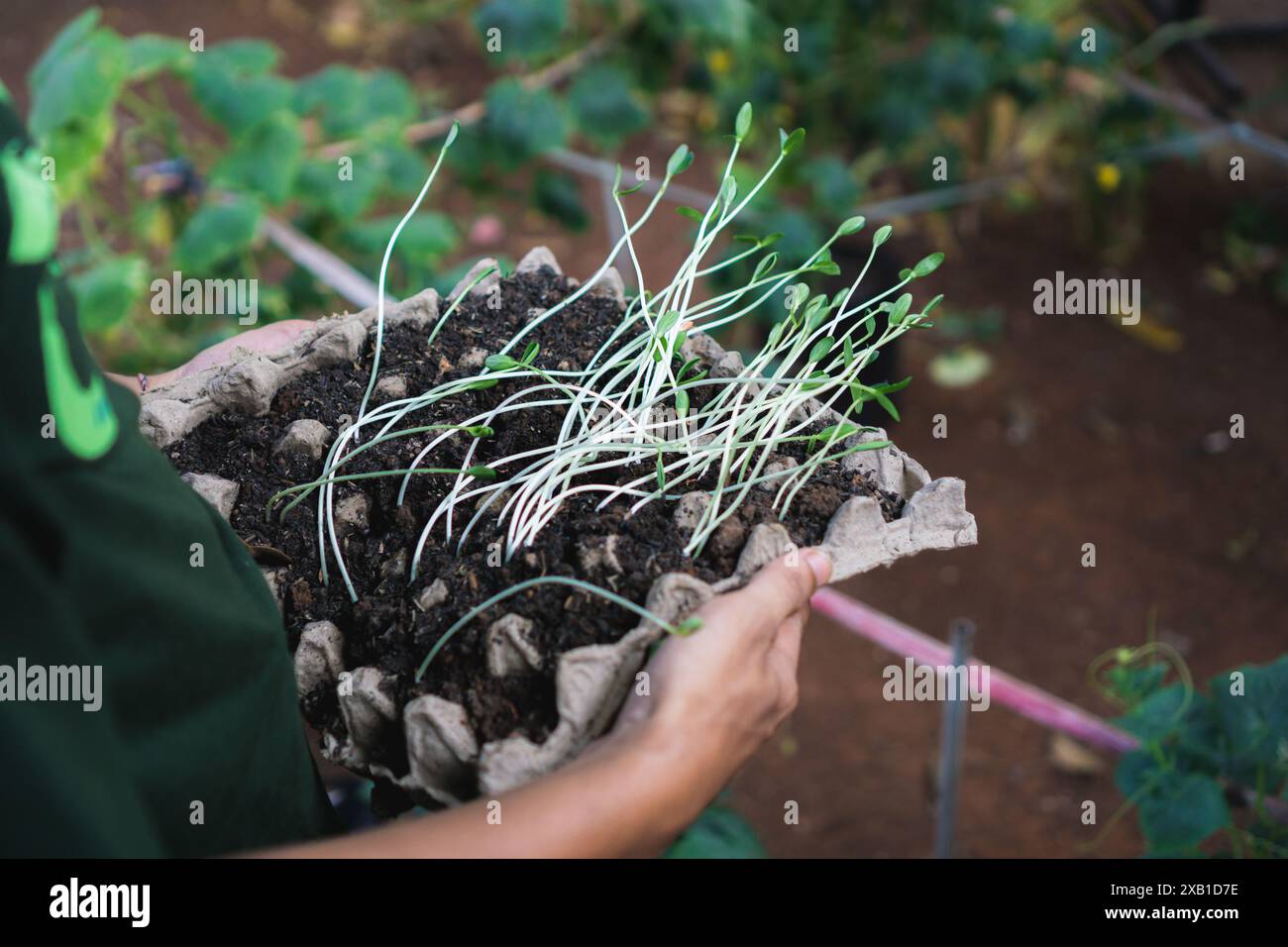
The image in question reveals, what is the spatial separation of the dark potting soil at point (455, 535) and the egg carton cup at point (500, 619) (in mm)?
17

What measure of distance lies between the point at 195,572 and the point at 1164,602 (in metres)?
2.32

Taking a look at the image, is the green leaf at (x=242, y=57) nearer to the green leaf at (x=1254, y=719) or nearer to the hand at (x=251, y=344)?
the hand at (x=251, y=344)

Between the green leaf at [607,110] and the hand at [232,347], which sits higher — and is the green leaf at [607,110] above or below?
above

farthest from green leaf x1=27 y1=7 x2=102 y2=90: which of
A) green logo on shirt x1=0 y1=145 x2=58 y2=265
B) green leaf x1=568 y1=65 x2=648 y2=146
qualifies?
green logo on shirt x1=0 y1=145 x2=58 y2=265

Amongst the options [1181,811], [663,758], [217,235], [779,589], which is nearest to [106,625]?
[663,758]

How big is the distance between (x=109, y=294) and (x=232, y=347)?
4.35ft

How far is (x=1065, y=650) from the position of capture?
2.41 m

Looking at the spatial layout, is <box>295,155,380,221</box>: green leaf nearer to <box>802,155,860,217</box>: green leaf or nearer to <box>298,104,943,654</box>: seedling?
<box>802,155,860,217</box>: green leaf

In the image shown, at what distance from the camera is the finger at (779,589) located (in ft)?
2.86

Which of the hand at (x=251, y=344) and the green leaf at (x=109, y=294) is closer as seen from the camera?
the hand at (x=251, y=344)

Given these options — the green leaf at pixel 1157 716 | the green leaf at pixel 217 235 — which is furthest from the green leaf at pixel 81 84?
the green leaf at pixel 1157 716

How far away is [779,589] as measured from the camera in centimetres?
89

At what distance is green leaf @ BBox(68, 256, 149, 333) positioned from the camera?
2.30 m

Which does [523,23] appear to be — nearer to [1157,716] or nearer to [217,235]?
[217,235]
